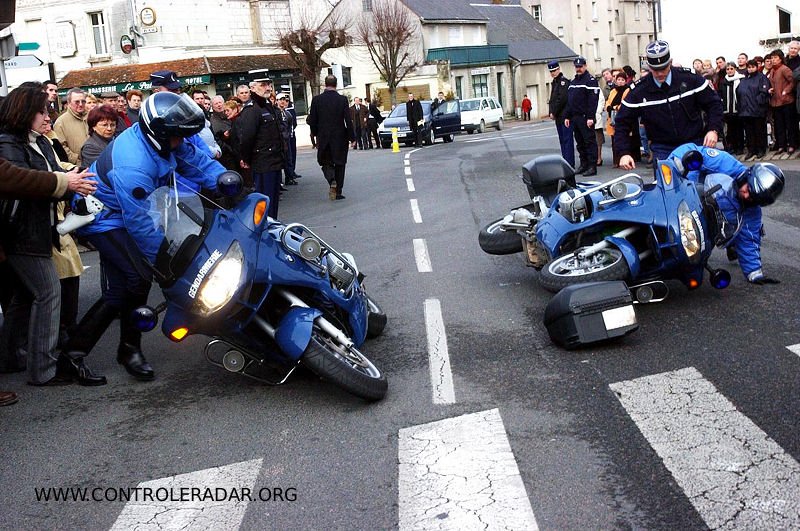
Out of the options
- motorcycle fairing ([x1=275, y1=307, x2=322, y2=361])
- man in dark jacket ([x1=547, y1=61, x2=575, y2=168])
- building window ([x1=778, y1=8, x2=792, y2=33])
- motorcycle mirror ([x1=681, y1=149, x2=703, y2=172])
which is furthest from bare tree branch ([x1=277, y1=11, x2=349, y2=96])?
motorcycle fairing ([x1=275, y1=307, x2=322, y2=361])

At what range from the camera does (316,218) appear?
15031 mm

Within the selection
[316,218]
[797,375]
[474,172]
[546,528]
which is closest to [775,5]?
[474,172]

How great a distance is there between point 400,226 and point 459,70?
5675 cm

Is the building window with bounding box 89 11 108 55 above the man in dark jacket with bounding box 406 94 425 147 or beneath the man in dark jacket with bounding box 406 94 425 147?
above

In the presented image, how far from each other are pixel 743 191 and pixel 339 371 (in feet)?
12.0

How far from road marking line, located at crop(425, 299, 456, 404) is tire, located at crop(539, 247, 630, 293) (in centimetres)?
86

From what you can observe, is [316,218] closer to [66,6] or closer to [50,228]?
[50,228]

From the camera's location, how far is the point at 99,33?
5269 cm


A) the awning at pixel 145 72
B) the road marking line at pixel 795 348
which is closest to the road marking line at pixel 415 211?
the road marking line at pixel 795 348

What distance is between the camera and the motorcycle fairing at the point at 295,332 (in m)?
5.55

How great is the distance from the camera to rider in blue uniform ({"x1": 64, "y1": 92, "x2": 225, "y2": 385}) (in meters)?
6.11

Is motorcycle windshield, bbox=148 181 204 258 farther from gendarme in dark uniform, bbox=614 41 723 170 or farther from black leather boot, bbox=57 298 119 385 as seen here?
gendarme in dark uniform, bbox=614 41 723 170

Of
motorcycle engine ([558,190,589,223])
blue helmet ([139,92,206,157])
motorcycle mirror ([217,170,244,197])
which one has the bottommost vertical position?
motorcycle engine ([558,190,589,223])

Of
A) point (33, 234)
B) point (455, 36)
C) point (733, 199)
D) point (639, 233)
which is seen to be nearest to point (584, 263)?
point (639, 233)
